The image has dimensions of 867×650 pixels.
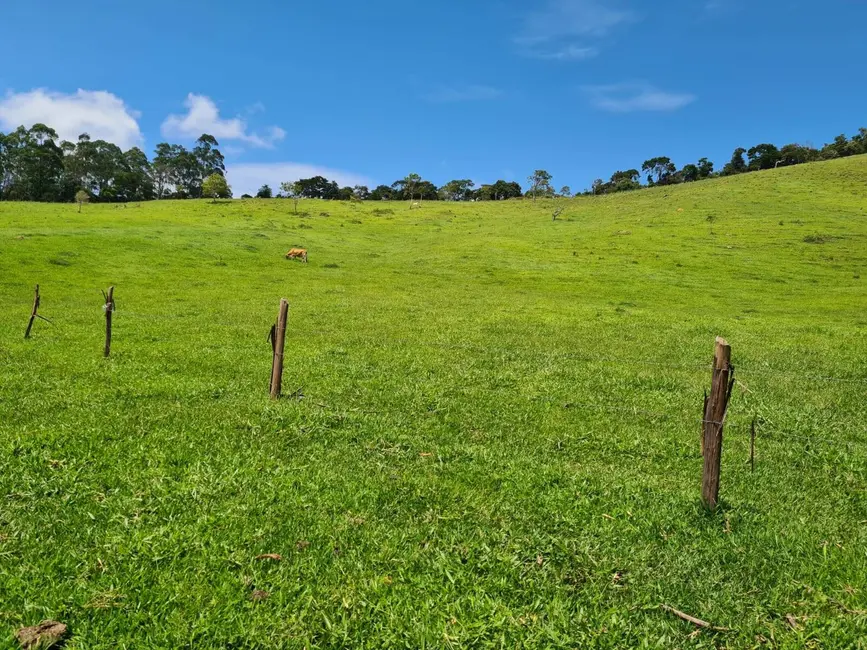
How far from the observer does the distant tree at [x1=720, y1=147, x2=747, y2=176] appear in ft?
498

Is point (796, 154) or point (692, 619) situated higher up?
point (796, 154)

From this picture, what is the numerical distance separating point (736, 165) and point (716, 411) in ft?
580

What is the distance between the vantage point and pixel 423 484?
844 cm

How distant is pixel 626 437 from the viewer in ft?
37.4

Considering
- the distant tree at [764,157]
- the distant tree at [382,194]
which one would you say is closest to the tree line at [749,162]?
the distant tree at [764,157]

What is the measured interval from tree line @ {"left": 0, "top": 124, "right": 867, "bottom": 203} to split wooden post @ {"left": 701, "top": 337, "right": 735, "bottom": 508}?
121610 mm

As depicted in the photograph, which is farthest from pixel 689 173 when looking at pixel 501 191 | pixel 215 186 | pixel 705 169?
pixel 215 186

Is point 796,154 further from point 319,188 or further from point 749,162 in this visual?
point 319,188

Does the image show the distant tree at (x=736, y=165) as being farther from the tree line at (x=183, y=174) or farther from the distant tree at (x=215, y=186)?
the distant tree at (x=215, y=186)

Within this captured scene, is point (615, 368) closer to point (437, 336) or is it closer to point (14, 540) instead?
point (437, 336)

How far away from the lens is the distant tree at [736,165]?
498ft

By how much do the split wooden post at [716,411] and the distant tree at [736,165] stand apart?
16998cm

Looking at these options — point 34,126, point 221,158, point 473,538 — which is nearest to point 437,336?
point 473,538

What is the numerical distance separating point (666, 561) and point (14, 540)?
26.1 ft
